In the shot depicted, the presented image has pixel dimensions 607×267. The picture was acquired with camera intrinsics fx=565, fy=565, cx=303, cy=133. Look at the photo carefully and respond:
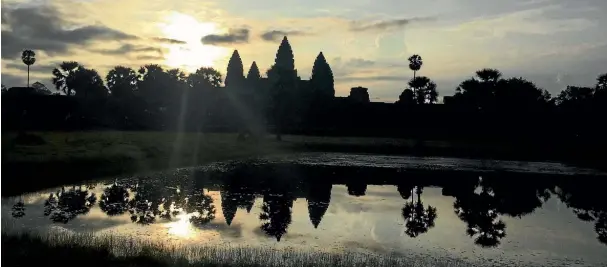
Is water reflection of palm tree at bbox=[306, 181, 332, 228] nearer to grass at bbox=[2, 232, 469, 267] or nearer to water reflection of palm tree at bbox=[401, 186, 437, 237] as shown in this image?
water reflection of palm tree at bbox=[401, 186, 437, 237]

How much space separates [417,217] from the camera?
2817 cm

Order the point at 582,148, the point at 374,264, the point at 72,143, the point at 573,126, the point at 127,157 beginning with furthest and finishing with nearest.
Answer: the point at 573,126, the point at 582,148, the point at 72,143, the point at 127,157, the point at 374,264

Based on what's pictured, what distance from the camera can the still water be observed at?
68.7 ft

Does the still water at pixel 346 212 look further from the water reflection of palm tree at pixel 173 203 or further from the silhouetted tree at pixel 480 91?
the silhouetted tree at pixel 480 91

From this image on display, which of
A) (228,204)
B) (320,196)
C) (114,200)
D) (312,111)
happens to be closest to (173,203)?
(228,204)

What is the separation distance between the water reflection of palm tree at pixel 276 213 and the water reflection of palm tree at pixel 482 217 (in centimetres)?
791

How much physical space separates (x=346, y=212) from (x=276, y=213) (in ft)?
12.6

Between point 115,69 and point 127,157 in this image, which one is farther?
point 115,69

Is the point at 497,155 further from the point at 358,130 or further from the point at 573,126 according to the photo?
the point at 358,130

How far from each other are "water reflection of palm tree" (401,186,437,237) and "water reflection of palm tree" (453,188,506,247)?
1.57 m

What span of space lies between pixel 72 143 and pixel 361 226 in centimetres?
3005

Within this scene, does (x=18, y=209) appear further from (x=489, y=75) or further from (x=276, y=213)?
(x=489, y=75)

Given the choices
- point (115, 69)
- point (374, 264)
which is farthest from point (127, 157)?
point (115, 69)

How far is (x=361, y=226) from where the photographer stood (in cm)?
2480
